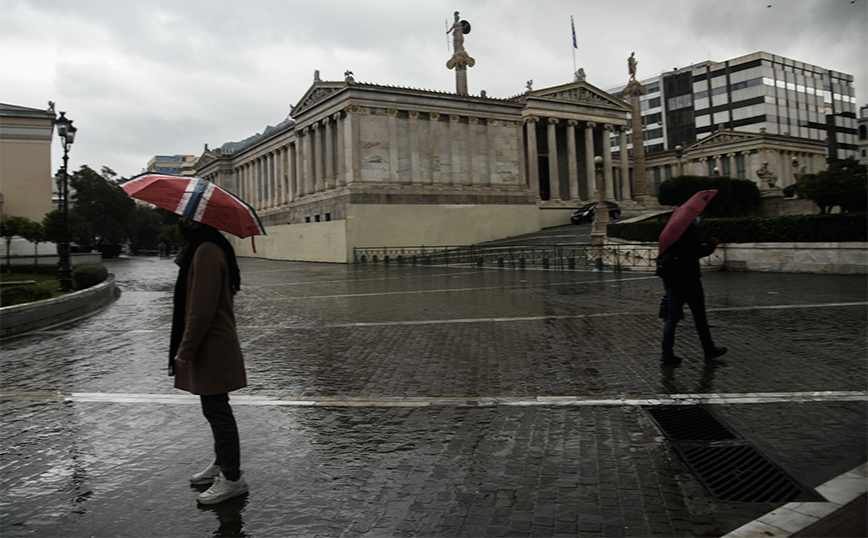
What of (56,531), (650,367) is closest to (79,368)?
(56,531)

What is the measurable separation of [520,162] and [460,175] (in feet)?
18.5

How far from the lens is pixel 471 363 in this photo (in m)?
7.07

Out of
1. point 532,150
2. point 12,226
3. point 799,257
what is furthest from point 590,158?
point 12,226

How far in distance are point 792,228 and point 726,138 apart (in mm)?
46781

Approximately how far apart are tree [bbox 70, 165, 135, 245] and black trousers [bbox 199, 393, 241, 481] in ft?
188

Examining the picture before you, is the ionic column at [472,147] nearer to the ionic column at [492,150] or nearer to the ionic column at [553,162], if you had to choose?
the ionic column at [492,150]

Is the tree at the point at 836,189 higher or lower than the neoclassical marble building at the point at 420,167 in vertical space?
lower

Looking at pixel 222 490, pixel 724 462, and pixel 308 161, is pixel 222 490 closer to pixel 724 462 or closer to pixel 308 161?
pixel 724 462

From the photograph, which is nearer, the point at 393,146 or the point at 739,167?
the point at 393,146

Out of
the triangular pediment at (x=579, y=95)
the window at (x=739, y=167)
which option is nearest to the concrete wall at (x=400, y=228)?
the triangular pediment at (x=579, y=95)

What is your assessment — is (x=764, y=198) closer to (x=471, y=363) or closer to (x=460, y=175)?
(x=460, y=175)

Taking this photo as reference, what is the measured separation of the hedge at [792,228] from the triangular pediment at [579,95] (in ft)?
97.0

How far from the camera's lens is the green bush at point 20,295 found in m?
11.5

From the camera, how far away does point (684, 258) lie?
6.42 metres
